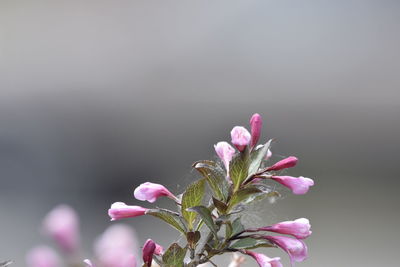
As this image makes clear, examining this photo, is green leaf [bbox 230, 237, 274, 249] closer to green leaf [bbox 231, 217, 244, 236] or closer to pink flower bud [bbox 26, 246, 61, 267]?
green leaf [bbox 231, 217, 244, 236]

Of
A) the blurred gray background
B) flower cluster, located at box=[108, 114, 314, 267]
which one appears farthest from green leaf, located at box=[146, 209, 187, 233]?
the blurred gray background

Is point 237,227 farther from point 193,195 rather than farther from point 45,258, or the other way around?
point 45,258

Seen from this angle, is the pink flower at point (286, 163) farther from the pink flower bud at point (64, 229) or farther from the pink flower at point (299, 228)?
the pink flower bud at point (64, 229)

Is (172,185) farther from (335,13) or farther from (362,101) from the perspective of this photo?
(335,13)

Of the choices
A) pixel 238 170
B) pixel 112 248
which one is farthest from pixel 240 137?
pixel 112 248

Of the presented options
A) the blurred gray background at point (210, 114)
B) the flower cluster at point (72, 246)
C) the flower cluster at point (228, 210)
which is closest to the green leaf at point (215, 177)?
the flower cluster at point (228, 210)

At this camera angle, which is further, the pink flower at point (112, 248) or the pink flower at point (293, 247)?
the pink flower at point (293, 247)
